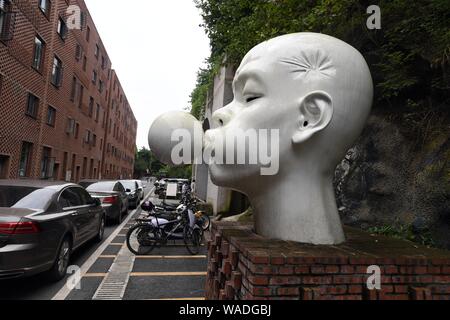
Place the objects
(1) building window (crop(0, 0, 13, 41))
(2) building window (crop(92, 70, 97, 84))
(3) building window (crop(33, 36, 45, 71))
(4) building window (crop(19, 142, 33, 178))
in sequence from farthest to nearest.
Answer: (2) building window (crop(92, 70, 97, 84)) < (3) building window (crop(33, 36, 45, 71)) < (4) building window (crop(19, 142, 33, 178)) < (1) building window (crop(0, 0, 13, 41))

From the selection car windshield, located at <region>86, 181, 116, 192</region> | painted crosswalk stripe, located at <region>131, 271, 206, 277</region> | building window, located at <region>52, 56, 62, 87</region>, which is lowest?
painted crosswalk stripe, located at <region>131, 271, 206, 277</region>

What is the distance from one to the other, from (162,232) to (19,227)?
337cm

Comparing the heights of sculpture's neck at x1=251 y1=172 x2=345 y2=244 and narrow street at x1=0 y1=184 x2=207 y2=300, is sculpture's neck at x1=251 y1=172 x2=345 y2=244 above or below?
above

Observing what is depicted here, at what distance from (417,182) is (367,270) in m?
3.43

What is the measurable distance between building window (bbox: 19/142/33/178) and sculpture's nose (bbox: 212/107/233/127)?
14.6m

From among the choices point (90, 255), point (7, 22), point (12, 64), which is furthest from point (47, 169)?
point (90, 255)

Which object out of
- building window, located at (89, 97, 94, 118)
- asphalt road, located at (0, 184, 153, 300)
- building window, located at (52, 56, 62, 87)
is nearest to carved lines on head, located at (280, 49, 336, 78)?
asphalt road, located at (0, 184, 153, 300)

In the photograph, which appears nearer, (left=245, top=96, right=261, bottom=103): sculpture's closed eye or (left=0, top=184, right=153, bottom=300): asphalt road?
(left=245, top=96, right=261, bottom=103): sculpture's closed eye

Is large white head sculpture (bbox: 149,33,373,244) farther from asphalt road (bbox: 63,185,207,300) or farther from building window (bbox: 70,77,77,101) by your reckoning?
building window (bbox: 70,77,77,101)

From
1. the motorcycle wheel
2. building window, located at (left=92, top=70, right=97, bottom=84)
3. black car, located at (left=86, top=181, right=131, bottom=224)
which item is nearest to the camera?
the motorcycle wheel

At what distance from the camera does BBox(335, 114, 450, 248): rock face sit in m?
4.41

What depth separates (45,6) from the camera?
1520 cm

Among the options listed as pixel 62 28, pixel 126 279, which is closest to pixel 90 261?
pixel 126 279

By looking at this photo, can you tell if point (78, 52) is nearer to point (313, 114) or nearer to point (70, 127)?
point (70, 127)
